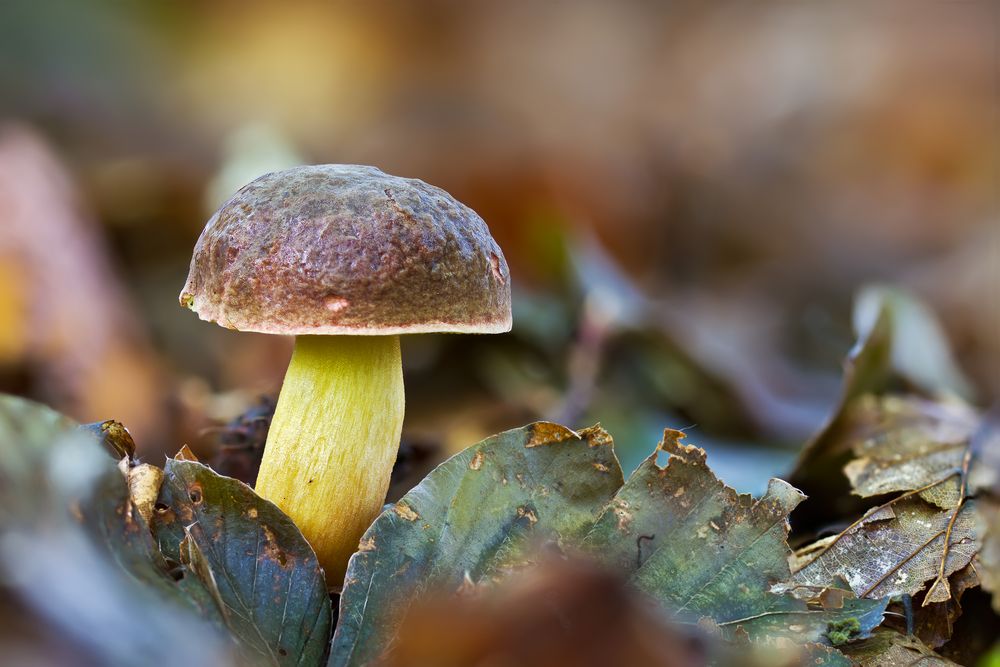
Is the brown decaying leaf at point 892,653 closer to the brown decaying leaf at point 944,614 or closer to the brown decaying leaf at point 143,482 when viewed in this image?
the brown decaying leaf at point 944,614

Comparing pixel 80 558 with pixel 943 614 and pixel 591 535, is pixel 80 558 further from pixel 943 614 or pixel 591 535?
pixel 943 614

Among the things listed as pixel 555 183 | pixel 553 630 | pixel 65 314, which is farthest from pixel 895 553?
pixel 555 183

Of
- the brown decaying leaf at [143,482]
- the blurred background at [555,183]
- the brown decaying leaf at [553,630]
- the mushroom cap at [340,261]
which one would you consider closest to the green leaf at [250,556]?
the brown decaying leaf at [143,482]

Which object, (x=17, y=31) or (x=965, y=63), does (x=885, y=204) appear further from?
(x=17, y=31)

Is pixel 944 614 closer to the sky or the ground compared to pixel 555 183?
closer to the ground

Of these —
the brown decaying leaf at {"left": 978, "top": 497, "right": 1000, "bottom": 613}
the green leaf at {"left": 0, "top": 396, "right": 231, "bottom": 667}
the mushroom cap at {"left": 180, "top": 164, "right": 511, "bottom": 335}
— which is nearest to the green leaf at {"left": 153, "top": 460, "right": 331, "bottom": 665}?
the green leaf at {"left": 0, "top": 396, "right": 231, "bottom": 667}

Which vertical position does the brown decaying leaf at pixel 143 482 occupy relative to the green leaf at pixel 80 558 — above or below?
below

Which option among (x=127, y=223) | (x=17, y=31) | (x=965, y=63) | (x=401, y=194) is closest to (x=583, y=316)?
(x=401, y=194)
